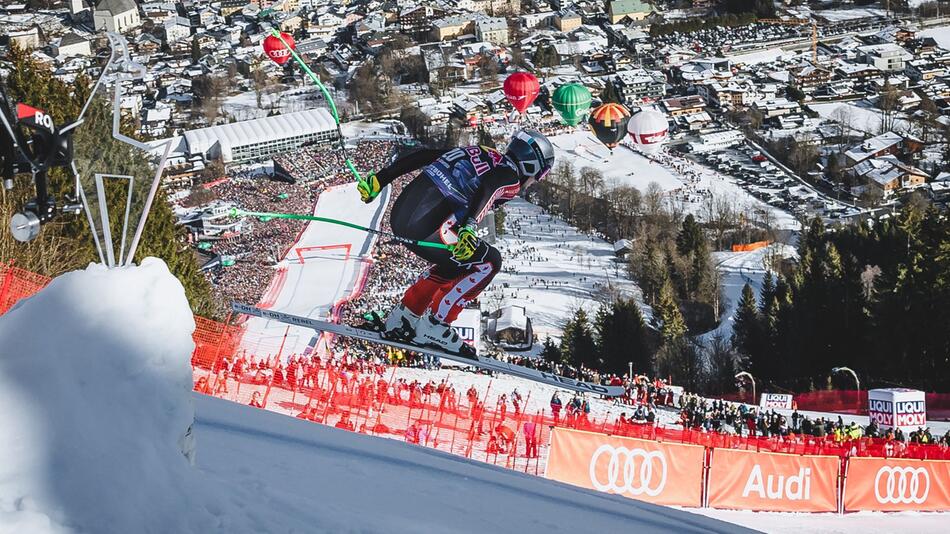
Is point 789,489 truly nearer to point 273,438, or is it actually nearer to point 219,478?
point 273,438

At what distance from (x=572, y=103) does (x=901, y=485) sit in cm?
1507

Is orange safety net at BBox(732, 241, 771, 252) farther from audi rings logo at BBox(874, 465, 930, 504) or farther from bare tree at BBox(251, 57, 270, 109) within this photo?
bare tree at BBox(251, 57, 270, 109)

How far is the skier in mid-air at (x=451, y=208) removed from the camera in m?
6.84

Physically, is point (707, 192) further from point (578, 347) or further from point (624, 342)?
point (578, 347)

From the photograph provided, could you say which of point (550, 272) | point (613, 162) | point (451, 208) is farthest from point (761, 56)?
point (451, 208)

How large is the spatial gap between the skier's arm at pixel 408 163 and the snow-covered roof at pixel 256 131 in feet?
155

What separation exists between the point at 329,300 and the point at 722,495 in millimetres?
18616

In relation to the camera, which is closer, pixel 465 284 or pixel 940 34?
pixel 465 284

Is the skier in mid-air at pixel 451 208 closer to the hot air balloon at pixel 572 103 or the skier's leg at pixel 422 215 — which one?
the skier's leg at pixel 422 215

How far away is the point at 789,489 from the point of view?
11.7 meters

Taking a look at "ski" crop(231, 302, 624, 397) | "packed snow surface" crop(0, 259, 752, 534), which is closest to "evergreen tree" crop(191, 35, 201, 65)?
"ski" crop(231, 302, 624, 397)

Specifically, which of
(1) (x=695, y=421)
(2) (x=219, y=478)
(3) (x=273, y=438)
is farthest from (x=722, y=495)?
(2) (x=219, y=478)

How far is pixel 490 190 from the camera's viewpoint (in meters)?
6.75

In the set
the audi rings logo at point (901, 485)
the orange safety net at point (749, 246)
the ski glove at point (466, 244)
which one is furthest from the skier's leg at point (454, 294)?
the orange safety net at point (749, 246)
